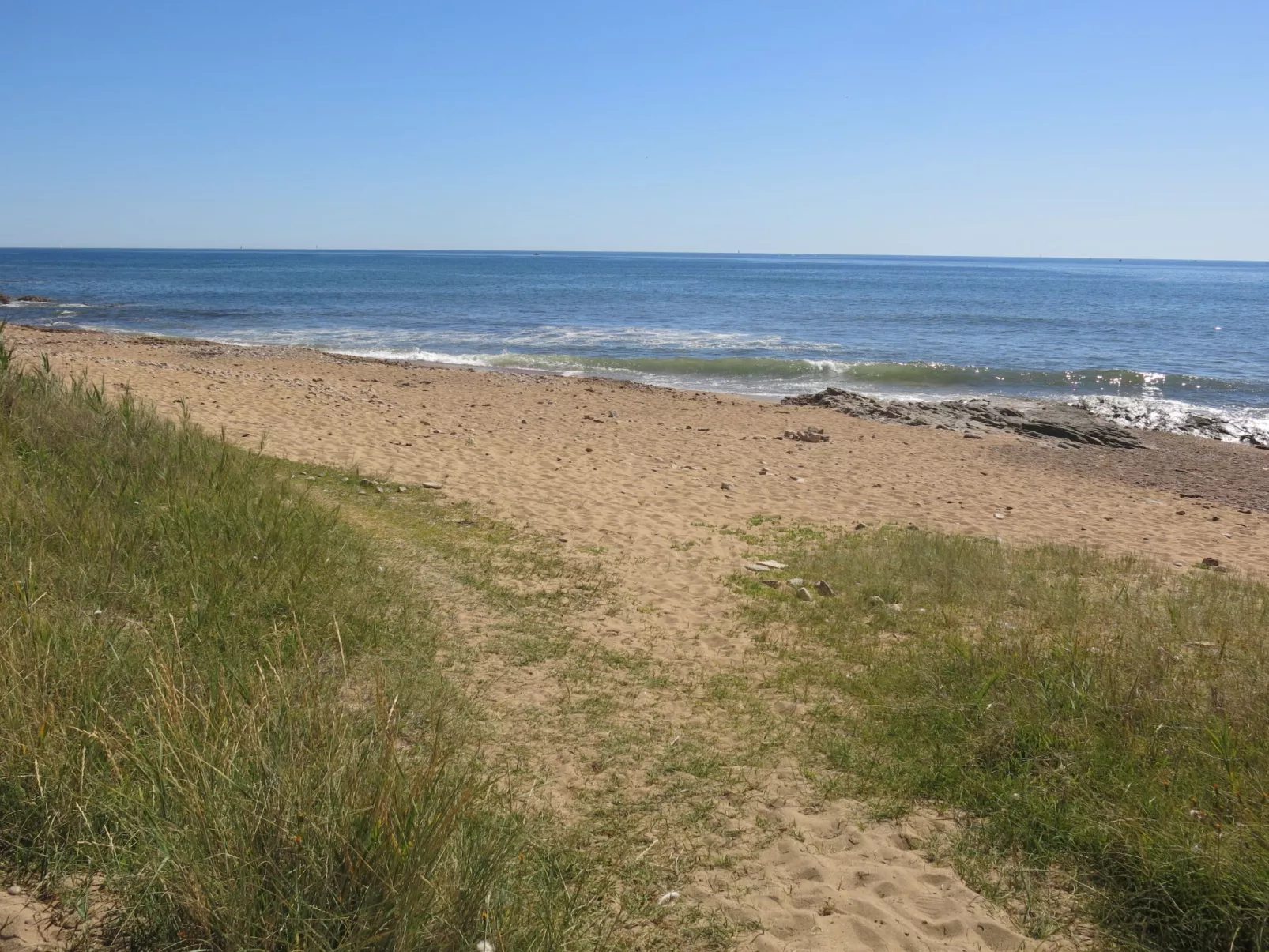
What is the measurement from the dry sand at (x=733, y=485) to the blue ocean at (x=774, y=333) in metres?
7.65

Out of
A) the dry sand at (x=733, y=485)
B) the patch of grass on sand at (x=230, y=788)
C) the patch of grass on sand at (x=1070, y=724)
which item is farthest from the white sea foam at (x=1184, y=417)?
the patch of grass on sand at (x=230, y=788)

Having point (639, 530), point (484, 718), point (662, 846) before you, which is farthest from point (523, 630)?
point (639, 530)

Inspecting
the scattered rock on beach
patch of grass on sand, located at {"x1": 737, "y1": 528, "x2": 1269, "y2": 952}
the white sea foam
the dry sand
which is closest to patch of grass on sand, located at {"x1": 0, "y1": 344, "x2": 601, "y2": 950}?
the dry sand

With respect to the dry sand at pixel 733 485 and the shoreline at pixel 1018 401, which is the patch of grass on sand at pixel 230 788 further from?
the shoreline at pixel 1018 401

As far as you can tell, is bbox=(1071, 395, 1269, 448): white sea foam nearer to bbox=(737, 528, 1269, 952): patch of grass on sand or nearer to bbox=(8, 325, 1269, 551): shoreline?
bbox=(8, 325, 1269, 551): shoreline

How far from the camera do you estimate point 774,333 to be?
4225 centimetres

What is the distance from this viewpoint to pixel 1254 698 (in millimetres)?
4684

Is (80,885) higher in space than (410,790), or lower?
lower

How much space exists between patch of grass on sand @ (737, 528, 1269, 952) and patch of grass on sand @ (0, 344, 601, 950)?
6.92ft

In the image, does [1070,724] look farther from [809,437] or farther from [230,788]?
[809,437]

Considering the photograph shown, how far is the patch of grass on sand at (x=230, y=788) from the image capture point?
2.53 meters

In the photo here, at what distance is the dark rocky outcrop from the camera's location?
758 inches

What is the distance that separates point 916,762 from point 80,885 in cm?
384

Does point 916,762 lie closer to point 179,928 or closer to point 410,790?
point 410,790
